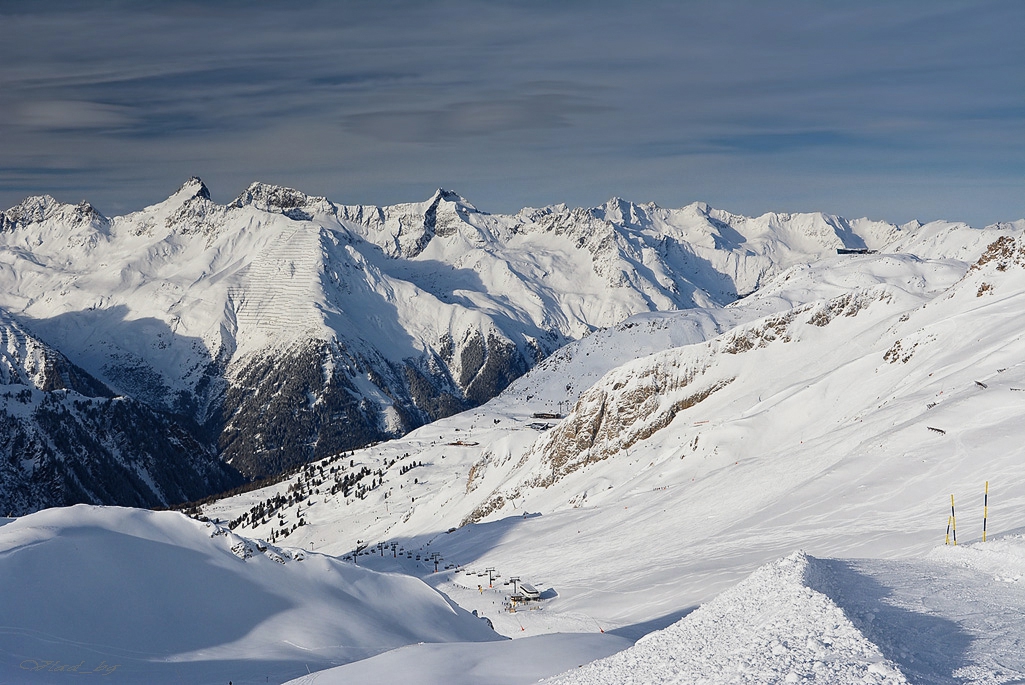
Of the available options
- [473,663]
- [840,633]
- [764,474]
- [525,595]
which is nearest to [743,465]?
[764,474]

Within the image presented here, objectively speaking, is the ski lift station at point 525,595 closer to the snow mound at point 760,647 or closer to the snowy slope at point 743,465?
the snowy slope at point 743,465

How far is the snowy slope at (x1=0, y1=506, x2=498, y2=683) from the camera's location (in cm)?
2991

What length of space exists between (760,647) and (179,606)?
2591 cm

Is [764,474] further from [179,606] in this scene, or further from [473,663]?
[473,663]

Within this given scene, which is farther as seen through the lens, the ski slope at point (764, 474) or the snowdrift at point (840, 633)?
the ski slope at point (764, 474)

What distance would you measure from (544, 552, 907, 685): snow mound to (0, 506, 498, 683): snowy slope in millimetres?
17133

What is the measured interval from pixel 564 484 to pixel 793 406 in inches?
1187

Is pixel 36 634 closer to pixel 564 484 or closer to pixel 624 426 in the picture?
pixel 564 484

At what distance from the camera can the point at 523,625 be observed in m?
43.6

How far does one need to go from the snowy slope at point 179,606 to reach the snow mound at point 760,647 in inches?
675

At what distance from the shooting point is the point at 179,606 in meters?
34.5

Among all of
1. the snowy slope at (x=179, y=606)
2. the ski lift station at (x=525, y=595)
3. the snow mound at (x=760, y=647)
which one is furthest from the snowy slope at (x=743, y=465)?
the snow mound at (x=760, y=647)

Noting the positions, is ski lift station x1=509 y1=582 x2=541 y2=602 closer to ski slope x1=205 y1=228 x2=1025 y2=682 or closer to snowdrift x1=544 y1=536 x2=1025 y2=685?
ski slope x1=205 y1=228 x2=1025 y2=682

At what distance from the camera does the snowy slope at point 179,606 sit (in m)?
29.9
